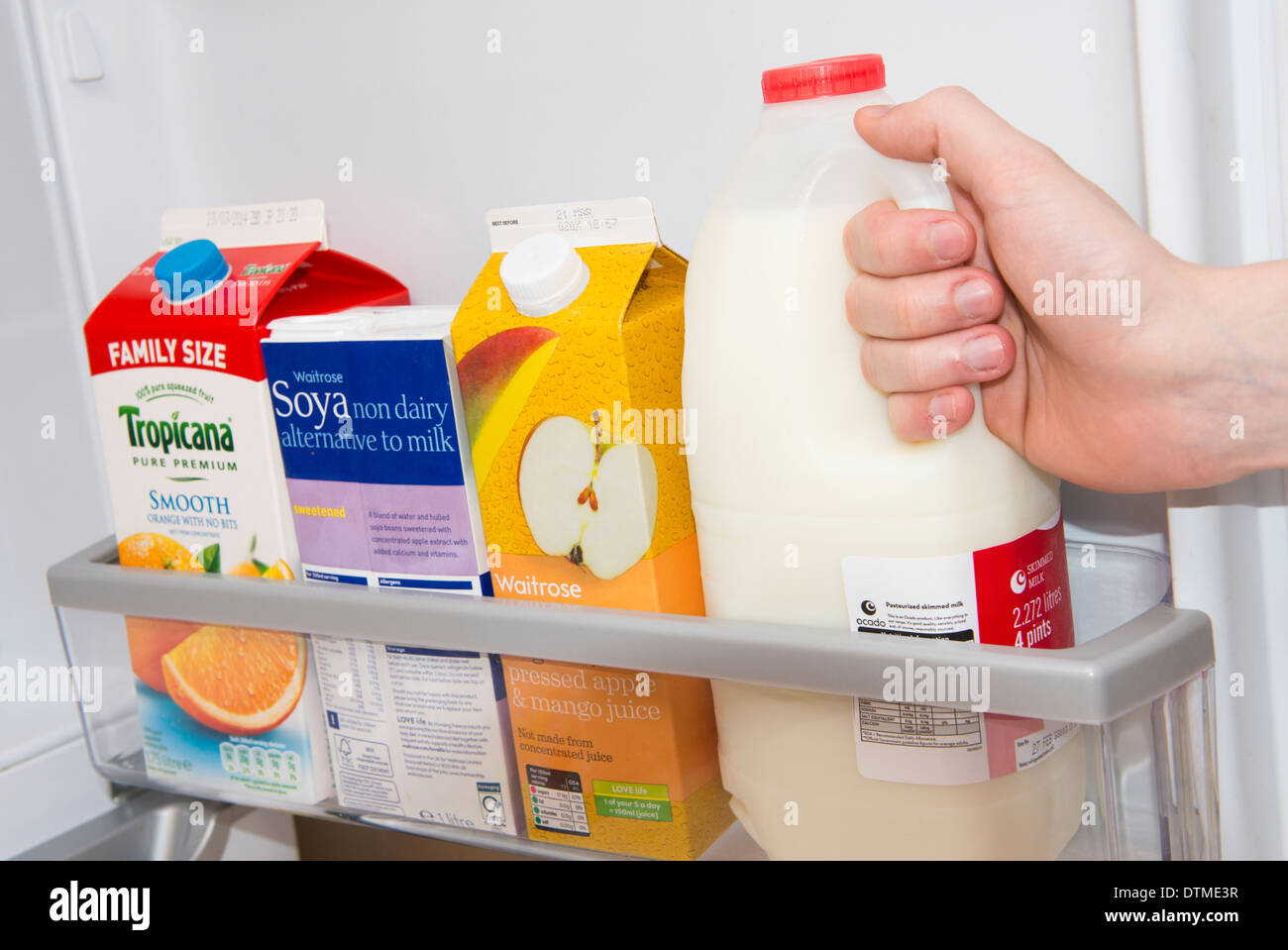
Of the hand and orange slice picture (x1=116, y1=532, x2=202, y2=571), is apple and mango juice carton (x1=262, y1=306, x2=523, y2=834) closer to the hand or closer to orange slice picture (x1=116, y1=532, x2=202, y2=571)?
orange slice picture (x1=116, y1=532, x2=202, y2=571)

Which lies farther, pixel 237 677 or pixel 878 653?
pixel 237 677

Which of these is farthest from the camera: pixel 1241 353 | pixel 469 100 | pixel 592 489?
pixel 469 100

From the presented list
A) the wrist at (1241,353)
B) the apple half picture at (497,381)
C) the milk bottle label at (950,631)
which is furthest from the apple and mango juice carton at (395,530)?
the wrist at (1241,353)

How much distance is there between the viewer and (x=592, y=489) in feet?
2.34

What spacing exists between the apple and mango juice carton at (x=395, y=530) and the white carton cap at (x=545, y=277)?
0.21ft

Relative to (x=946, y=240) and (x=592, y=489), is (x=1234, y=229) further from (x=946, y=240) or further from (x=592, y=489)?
(x=592, y=489)

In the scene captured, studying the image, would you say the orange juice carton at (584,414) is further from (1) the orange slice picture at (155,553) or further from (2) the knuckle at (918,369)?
(1) the orange slice picture at (155,553)

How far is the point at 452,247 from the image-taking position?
0.98 m

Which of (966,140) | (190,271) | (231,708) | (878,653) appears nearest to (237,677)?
(231,708)

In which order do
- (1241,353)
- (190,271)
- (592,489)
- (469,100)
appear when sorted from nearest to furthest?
(1241,353), (592,489), (190,271), (469,100)

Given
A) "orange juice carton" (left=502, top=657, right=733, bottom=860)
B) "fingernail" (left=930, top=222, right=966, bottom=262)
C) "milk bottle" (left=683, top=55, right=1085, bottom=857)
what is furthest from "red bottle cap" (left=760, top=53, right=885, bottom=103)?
"orange juice carton" (left=502, top=657, right=733, bottom=860)

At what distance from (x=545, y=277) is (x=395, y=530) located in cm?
21
